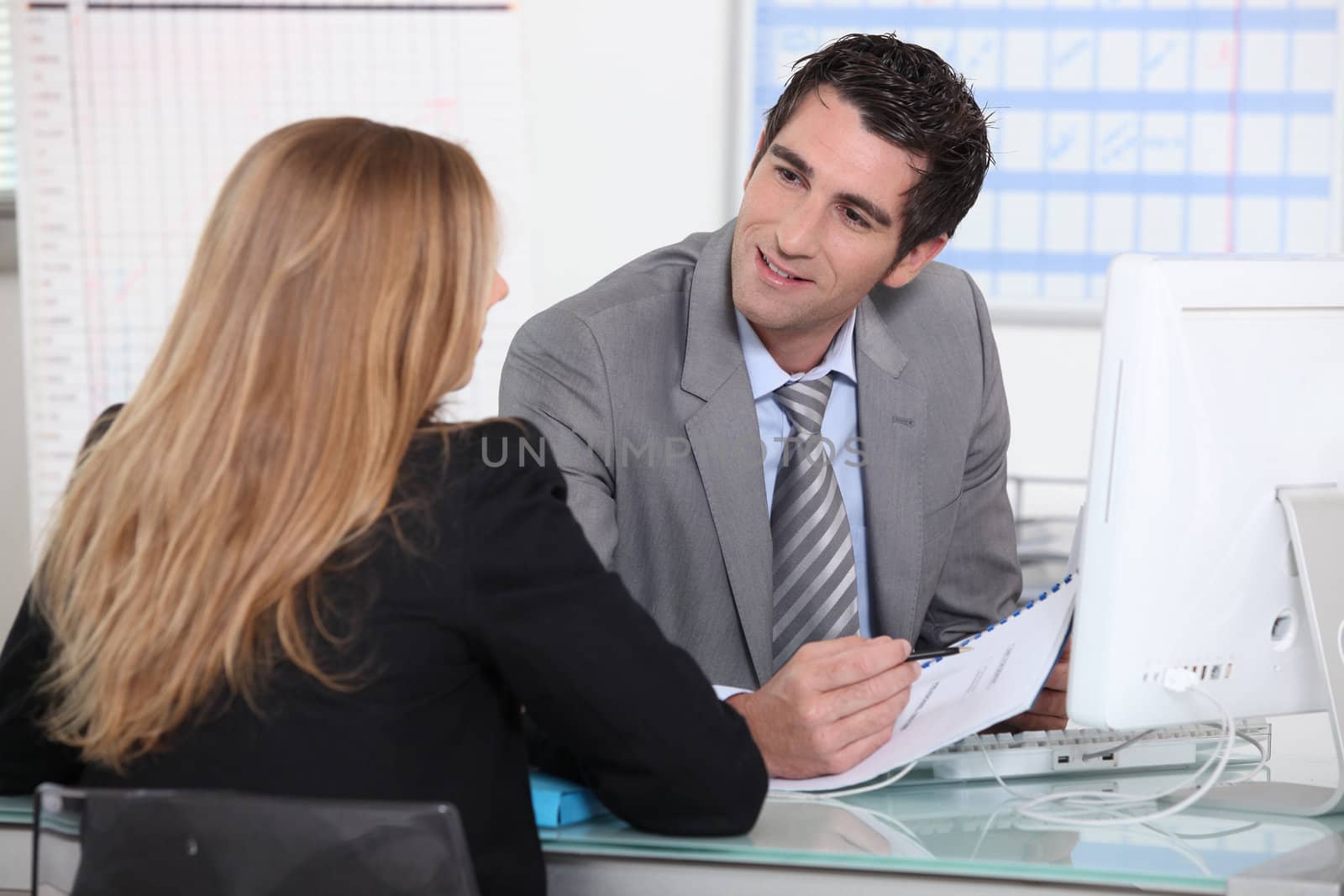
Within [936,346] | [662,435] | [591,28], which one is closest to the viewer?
[662,435]

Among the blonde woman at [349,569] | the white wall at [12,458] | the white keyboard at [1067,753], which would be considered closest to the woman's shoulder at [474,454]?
the blonde woman at [349,569]

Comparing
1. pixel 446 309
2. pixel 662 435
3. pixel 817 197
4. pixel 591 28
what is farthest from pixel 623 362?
pixel 591 28

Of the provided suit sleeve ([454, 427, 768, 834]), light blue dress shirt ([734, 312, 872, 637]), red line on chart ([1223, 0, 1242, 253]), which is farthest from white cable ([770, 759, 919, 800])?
red line on chart ([1223, 0, 1242, 253])

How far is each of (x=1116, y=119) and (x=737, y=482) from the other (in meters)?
1.69

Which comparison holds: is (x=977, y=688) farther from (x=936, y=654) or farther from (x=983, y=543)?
(x=983, y=543)

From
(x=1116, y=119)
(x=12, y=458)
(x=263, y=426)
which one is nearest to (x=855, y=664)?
(x=263, y=426)

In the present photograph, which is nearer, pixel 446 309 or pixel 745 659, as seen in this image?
pixel 446 309

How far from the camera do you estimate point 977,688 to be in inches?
44.7

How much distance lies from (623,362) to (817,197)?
1.03 ft

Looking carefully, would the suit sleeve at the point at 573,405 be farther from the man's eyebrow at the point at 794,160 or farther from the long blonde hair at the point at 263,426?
the long blonde hair at the point at 263,426

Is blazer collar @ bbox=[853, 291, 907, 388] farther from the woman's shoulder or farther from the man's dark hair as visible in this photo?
the woman's shoulder

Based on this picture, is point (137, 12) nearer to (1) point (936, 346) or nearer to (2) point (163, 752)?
(1) point (936, 346)

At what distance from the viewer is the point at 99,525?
94 cm

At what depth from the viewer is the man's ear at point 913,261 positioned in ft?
5.72
